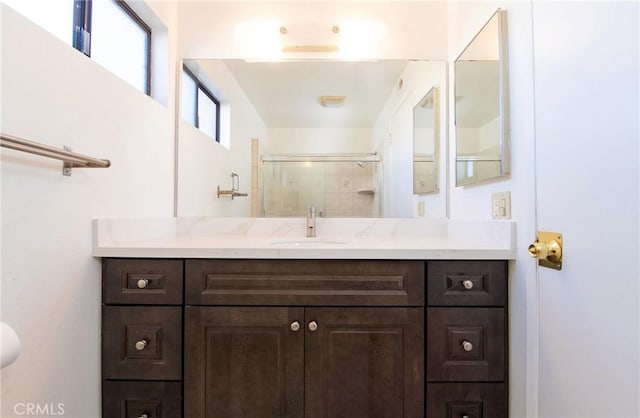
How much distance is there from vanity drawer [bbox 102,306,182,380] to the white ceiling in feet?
3.69

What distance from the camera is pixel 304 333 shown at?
1062 mm

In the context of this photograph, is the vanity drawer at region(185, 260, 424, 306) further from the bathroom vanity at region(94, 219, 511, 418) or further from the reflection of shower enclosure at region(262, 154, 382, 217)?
the reflection of shower enclosure at region(262, 154, 382, 217)

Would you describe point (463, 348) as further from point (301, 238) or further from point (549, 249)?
point (301, 238)

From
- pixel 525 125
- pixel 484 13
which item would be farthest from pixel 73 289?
pixel 484 13

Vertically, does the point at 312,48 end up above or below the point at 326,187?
above

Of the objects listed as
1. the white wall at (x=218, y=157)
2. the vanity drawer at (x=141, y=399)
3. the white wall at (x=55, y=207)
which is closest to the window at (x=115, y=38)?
the white wall at (x=55, y=207)

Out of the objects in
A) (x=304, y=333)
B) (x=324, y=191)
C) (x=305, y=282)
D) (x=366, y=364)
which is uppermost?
(x=324, y=191)

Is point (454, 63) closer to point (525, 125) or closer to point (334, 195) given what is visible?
point (525, 125)

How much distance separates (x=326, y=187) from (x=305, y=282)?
0.73 meters

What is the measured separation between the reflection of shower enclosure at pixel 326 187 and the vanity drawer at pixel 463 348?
0.74 m

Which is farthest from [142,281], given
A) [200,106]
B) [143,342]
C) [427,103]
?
[427,103]

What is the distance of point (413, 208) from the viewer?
167 centimetres

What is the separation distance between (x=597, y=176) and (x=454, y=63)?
41.2 inches

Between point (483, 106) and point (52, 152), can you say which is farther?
point (483, 106)
